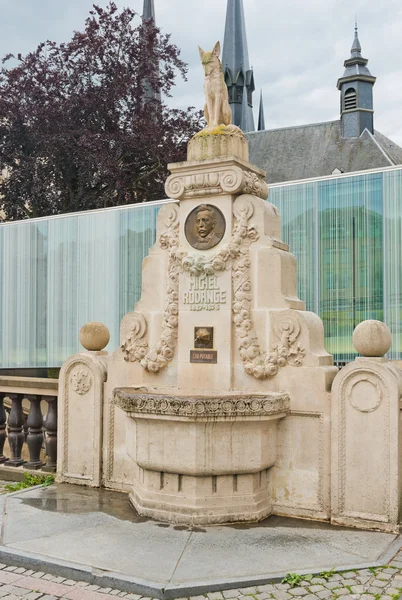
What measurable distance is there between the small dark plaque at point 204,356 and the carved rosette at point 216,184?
1.69m

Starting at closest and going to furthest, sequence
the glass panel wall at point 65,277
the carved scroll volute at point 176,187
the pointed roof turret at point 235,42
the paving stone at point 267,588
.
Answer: the paving stone at point 267,588 < the carved scroll volute at point 176,187 < the glass panel wall at point 65,277 < the pointed roof turret at point 235,42

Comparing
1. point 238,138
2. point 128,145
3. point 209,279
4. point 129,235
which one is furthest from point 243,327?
point 128,145

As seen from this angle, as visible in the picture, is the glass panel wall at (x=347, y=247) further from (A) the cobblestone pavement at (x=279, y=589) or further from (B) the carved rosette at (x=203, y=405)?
(A) the cobblestone pavement at (x=279, y=589)

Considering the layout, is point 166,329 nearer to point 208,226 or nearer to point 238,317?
point 238,317

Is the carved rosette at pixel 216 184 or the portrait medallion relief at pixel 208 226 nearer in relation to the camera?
Answer: the carved rosette at pixel 216 184

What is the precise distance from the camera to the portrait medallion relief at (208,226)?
658 cm

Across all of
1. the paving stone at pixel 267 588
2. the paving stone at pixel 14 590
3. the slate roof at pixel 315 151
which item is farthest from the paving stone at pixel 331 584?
the slate roof at pixel 315 151

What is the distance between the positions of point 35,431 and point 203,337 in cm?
262

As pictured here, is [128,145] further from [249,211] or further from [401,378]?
[401,378]

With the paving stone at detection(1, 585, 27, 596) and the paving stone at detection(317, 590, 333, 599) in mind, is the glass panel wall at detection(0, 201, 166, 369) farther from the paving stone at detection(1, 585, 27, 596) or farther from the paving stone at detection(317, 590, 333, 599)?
the paving stone at detection(317, 590, 333, 599)

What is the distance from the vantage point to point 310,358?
5984 mm

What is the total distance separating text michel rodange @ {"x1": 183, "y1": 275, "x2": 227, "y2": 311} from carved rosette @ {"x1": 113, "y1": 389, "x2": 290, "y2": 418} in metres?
1.23

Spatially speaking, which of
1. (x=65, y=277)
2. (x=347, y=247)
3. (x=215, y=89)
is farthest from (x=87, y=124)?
(x=215, y=89)

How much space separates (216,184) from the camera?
21.4 feet
